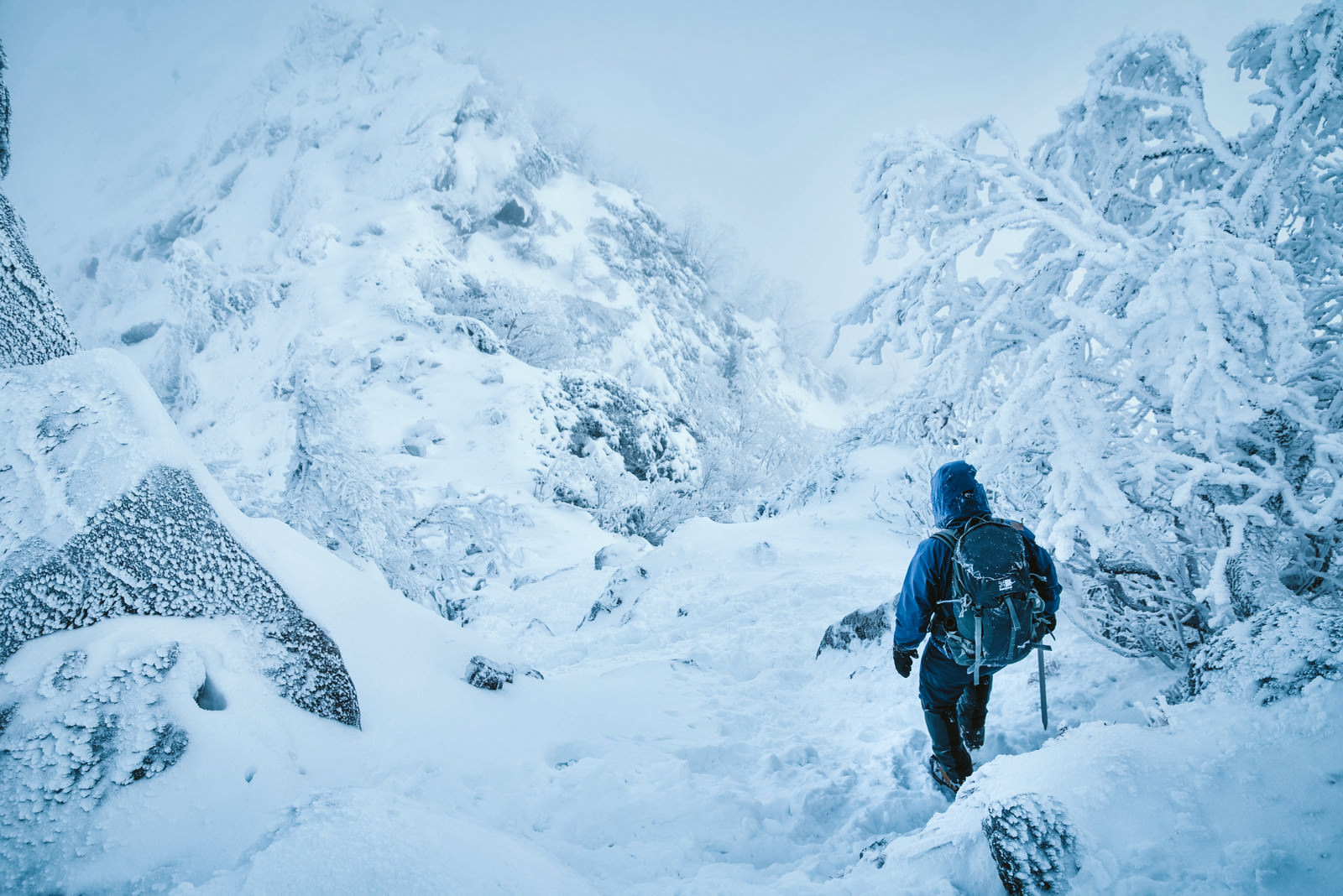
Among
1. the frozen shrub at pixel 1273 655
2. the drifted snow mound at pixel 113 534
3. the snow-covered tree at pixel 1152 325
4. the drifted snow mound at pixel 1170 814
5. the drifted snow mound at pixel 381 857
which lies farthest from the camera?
the drifted snow mound at pixel 113 534

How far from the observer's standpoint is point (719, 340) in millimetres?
34781

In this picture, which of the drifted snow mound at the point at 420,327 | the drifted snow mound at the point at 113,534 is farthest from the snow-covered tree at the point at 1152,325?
the drifted snow mound at the point at 420,327

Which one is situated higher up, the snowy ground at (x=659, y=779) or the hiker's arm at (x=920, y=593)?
the hiker's arm at (x=920, y=593)

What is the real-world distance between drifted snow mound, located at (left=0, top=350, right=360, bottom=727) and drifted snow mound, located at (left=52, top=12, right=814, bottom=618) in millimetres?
3558

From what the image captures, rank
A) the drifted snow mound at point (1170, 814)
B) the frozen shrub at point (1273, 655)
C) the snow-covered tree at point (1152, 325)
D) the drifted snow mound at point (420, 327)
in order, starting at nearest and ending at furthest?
the drifted snow mound at point (1170, 814) → the frozen shrub at point (1273, 655) → the snow-covered tree at point (1152, 325) → the drifted snow mound at point (420, 327)

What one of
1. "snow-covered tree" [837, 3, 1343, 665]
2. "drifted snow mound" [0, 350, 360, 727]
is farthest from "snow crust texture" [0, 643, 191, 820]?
"snow-covered tree" [837, 3, 1343, 665]

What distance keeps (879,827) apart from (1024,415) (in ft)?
6.57

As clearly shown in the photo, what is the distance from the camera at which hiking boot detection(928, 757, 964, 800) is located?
8.09ft

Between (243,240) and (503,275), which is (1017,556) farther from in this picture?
(243,240)

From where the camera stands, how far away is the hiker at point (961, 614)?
2.17 metres

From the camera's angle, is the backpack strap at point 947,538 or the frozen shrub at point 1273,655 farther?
the backpack strap at point 947,538

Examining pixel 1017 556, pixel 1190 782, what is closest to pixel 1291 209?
pixel 1017 556

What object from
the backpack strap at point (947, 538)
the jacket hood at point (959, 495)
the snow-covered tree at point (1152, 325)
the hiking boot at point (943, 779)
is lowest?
the hiking boot at point (943, 779)

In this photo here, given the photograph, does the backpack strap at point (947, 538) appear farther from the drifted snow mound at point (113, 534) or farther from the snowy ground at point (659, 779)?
the drifted snow mound at point (113, 534)
